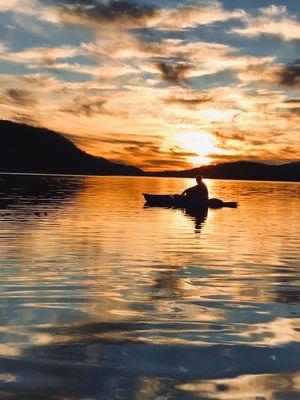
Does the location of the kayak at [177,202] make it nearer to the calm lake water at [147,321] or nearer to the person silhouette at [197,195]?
the person silhouette at [197,195]

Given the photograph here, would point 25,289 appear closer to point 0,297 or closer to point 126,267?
point 0,297

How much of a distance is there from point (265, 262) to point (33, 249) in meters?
9.13

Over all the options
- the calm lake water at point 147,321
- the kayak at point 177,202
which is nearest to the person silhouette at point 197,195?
the kayak at point 177,202

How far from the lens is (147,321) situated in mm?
10898

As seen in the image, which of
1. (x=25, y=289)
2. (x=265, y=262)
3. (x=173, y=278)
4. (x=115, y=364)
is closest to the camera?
(x=115, y=364)

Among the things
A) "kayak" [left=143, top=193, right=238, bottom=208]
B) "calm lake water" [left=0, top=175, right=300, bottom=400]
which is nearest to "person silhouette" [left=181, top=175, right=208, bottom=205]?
"kayak" [left=143, top=193, right=238, bottom=208]

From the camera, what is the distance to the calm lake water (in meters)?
7.53

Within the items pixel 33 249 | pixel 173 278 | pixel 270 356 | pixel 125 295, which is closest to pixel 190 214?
pixel 33 249

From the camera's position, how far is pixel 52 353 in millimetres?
8680

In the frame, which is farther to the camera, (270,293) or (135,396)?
(270,293)

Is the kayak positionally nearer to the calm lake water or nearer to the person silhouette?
the person silhouette

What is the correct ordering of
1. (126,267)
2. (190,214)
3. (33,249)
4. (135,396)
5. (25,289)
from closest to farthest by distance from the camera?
(135,396), (25,289), (126,267), (33,249), (190,214)

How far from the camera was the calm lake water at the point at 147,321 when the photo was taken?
7.53 meters

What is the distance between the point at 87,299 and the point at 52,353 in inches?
165
